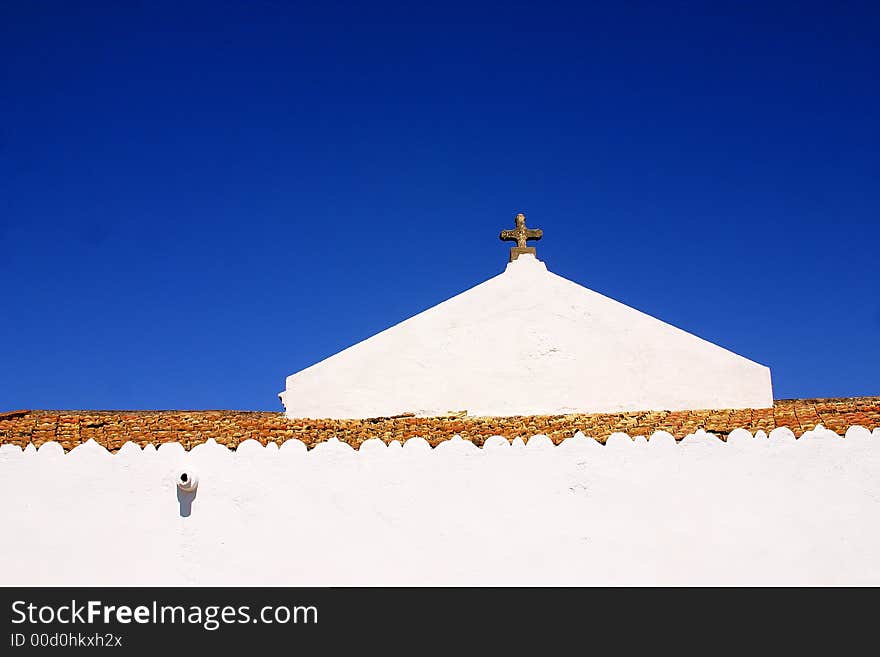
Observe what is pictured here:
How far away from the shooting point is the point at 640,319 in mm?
11719

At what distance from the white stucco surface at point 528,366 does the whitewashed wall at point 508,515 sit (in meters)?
3.35

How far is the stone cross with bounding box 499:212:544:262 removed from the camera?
12.4m

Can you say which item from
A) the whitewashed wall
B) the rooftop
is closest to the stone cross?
the rooftop

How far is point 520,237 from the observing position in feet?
40.9

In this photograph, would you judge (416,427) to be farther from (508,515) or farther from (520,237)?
(520,237)

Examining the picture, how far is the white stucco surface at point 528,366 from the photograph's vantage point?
36.9ft

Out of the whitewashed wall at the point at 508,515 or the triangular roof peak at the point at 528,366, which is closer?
the whitewashed wall at the point at 508,515

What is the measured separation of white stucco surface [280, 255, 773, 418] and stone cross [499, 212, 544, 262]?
0.76 meters

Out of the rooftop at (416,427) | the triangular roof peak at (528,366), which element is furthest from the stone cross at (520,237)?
the rooftop at (416,427)

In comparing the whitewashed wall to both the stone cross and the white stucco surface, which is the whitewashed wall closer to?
the white stucco surface

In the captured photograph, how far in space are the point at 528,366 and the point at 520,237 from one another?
2154 millimetres

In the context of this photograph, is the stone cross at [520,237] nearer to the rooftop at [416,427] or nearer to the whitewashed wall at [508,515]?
the rooftop at [416,427]
